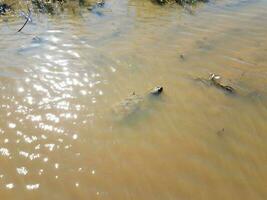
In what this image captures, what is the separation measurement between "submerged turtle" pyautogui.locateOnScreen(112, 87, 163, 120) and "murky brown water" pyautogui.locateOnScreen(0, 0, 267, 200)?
0.12 metres

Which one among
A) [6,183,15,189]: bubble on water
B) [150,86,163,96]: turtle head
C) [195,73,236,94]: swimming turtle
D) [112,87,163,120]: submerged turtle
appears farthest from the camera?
[195,73,236,94]: swimming turtle

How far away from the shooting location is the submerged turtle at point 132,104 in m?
6.16

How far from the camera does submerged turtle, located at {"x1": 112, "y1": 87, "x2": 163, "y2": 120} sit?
616cm

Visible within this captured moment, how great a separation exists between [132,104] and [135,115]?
0.88 ft

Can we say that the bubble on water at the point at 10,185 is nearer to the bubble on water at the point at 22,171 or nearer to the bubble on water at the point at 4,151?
the bubble on water at the point at 22,171

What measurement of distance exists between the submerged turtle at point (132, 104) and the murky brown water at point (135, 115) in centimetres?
12

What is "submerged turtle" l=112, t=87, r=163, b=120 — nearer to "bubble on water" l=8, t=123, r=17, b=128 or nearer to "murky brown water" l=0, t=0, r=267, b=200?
"murky brown water" l=0, t=0, r=267, b=200

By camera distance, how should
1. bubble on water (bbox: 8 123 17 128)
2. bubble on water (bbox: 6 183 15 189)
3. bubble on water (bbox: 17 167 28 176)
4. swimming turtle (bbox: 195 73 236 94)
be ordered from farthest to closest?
swimming turtle (bbox: 195 73 236 94) < bubble on water (bbox: 8 123 17 128) < bubble on water (bbox: 17 167 28 176) < bubble on water (bbox: 6 183 15 189)

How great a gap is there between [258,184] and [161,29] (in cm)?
495

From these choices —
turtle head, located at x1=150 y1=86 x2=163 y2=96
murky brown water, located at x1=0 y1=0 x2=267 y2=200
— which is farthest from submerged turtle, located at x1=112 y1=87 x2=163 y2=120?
murky brown water, located at x1=0 y1=0 x2=267 y2=200

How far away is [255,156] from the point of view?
218 inches

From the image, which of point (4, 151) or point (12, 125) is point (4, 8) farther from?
point (4, 151)

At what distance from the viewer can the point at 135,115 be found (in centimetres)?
618

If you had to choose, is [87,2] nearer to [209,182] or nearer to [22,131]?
[22,131]
